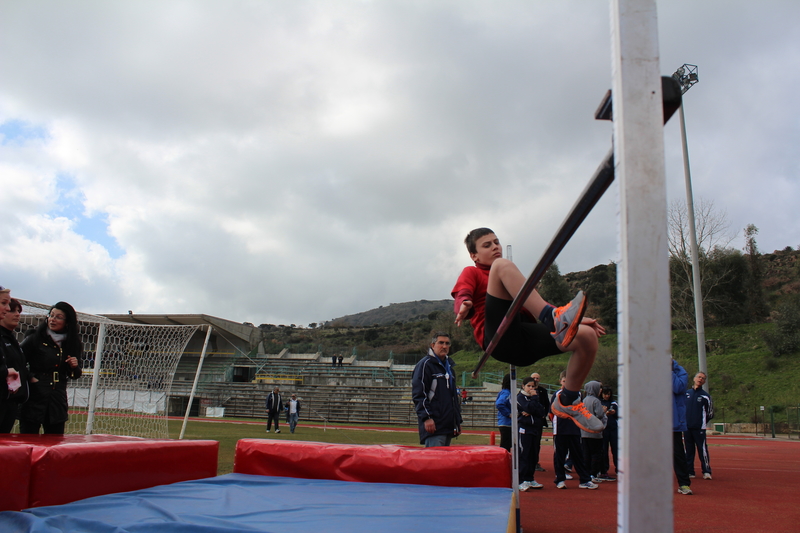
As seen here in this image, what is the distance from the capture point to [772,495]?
609cm

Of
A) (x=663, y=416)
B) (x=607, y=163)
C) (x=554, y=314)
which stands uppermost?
(x=607, y=163)

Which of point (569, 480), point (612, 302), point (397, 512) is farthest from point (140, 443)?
point (612, 302)

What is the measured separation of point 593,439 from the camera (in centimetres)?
709

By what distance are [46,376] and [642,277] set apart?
4.64 meters

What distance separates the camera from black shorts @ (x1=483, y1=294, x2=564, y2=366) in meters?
2.33

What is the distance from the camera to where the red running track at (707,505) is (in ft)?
14.3

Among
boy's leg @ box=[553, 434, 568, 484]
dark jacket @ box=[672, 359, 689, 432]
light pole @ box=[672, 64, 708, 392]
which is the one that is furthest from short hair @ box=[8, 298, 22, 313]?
light pole @ box=[672, 64, 708, 392]

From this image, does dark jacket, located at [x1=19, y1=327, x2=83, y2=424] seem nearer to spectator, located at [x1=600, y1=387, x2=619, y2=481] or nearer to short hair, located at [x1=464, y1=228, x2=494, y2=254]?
short hair, located at [x1=464, y1=228, x2=494, y2=254]

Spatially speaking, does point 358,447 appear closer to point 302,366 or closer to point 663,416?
point 663,416

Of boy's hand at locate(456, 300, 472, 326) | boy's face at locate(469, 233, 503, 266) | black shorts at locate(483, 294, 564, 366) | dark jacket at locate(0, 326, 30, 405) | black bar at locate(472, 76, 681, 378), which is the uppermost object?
boy's face at locate(469, 233, 503, 266)

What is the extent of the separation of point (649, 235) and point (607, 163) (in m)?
0.22

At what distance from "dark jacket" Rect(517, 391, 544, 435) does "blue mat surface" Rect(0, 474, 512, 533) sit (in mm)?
3164

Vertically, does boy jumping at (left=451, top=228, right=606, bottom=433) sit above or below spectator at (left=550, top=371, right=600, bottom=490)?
above

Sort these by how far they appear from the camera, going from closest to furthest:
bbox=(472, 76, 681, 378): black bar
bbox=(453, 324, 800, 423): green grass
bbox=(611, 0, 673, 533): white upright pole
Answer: bbox=(611, 0, 673, 533): white upright pole, bbox=(472, 76, 681, 378): black bar, bbox=(453, 324, 800, 423): green grass
